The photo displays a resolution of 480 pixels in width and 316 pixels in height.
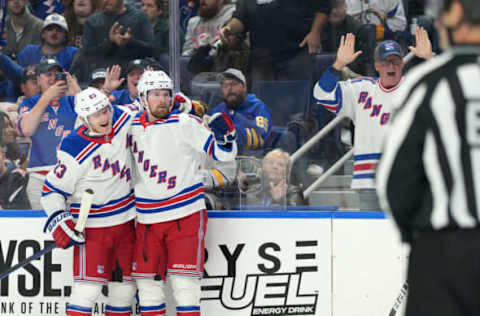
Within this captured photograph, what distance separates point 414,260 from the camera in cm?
187

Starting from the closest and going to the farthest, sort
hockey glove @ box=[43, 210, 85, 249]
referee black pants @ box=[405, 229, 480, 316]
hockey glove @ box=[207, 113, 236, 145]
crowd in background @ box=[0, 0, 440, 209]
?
referee black pants @ box=[405, 229, 480, 316], hockey glove @ box=[43, 210, 85, 249], hockey glove @ box=[207, 113, 236, 145], crowd in background @ box=[0, 0, 440, 209]

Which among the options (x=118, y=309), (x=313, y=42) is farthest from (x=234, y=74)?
(x=118, y=309)

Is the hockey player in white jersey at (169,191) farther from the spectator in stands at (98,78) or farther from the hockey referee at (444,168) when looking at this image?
the hockey referee at (444,168)

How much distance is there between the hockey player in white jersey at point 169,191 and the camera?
12.2 feet

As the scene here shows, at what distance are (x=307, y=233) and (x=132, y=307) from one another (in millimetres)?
926

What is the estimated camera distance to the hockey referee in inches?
70.9

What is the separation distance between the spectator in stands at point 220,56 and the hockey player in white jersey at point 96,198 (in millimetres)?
601

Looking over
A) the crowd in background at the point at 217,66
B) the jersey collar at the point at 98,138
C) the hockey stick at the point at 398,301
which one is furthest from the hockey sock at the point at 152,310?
the hockey stick at the point at 398,301

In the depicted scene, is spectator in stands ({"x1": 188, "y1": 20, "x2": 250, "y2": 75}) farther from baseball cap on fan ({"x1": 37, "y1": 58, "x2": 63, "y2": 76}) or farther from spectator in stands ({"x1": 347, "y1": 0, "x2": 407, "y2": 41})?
baseball cap on fan ({"x1": 37, "y1": 58, "x2": 63, "y2": 76})

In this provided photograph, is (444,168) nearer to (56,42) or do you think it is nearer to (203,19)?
(203,19)

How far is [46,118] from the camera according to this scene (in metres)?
4.36

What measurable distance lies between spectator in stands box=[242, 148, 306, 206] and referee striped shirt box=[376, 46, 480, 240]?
7.34 feet

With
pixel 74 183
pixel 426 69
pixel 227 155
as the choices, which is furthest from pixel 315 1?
pixel 426 69

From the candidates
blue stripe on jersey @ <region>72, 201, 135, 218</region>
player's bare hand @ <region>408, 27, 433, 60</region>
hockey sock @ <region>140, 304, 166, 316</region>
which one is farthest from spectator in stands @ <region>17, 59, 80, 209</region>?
player's bare hand @ <region>408, 27, 433, 60</region>
